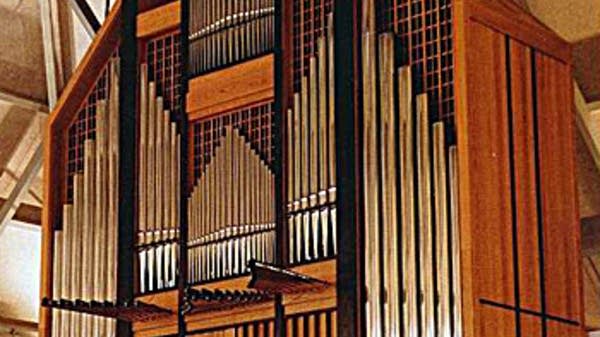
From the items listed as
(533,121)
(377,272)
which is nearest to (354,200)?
(377,272)

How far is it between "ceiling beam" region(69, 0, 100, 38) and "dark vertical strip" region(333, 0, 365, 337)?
4836 mm

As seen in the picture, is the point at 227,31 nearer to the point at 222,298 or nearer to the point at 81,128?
the point at 81,128

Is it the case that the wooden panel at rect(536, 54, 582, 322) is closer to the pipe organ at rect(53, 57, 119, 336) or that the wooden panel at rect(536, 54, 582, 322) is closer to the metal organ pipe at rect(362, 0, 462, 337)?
the metal organ pipe at rect(362, 0, 462, 337)

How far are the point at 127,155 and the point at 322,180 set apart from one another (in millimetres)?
2030

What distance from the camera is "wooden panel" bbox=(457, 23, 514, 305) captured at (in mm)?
9156

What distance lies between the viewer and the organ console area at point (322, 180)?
Result: 30.6ft

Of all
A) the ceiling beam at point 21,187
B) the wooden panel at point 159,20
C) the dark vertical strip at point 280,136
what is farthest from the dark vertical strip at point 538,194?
the ceiling beam at point 21,187

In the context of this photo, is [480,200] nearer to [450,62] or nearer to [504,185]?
[504,185]

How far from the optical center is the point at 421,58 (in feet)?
32.2

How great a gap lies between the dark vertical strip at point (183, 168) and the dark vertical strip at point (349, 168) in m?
1.45

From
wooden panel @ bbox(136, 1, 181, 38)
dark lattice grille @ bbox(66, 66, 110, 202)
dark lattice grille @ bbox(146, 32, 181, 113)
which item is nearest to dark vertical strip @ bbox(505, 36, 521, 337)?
dark lattice grille @ bbox(146, 32, 181, 113)

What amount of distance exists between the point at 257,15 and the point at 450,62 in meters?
1.78

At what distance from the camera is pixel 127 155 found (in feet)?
37.8

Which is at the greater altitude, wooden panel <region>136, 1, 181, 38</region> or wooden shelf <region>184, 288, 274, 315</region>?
wooden panel <region>136, 1, 181, 38</region>
